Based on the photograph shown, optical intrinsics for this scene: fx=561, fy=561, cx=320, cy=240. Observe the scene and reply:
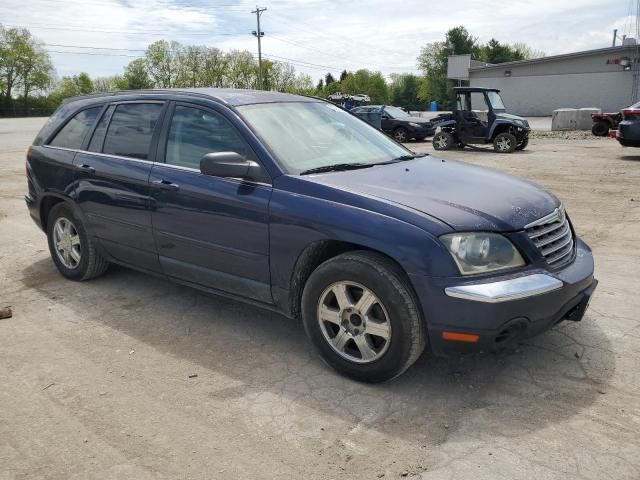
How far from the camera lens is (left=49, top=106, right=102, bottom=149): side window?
16.4 ft

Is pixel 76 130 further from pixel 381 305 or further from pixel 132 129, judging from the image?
pixel 381 305

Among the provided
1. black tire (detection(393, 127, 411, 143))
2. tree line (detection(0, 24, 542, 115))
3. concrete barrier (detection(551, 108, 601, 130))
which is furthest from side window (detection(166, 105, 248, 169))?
tree line (detection(0, 24, 542, 115))

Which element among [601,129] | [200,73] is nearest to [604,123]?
[601,129]

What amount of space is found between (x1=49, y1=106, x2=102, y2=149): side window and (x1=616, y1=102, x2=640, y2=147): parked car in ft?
44.0

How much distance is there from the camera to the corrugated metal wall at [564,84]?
37219 mm

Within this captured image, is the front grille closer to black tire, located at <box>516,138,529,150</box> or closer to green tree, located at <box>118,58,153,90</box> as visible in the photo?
black tire, located at <box>516,138,529,150</box>

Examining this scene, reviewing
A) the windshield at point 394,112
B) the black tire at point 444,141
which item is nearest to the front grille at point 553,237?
the black tire at point 444,141

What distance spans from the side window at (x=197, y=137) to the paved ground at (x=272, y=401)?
4.12 ft

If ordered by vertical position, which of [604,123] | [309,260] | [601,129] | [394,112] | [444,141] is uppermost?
[394,112]

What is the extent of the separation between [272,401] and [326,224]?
105cm

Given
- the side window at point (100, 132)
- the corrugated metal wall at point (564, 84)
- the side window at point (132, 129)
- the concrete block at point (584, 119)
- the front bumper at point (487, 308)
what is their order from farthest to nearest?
the corrugated metal wall at point (564, 84) < the concrete block at point (584, 119) < the side window at point (100, 132) < the side window at point (132, 129) < the front bumper at point (487, 308)

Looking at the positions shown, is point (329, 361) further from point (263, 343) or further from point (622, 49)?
point (622, 49)

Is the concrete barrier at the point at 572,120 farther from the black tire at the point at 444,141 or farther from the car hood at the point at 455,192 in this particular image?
the car hood at the point at 455,192

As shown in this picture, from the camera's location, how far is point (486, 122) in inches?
667
